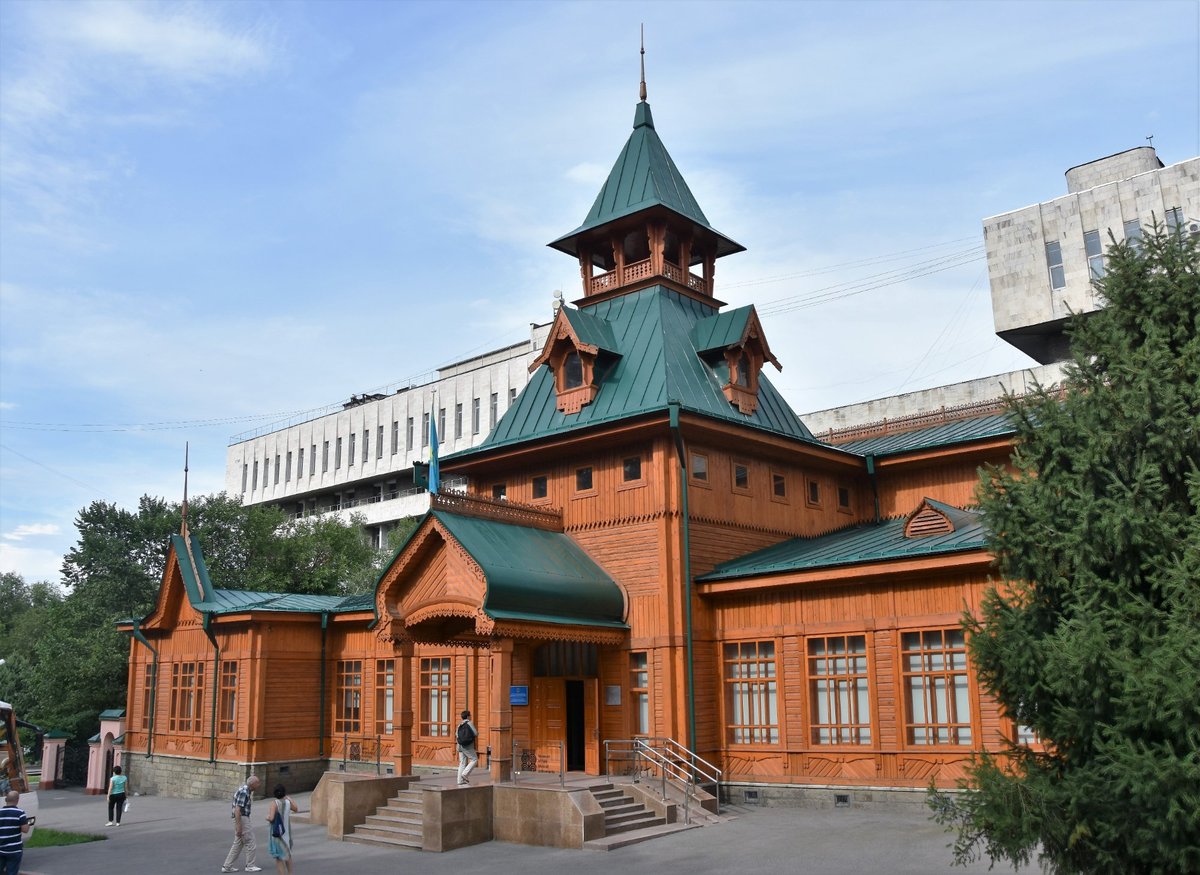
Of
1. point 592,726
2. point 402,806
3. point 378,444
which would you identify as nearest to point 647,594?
point 592,726

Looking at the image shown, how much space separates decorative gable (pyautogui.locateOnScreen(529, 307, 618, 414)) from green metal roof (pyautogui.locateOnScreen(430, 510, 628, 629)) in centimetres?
359

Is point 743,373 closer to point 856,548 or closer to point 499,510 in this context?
point 856,548

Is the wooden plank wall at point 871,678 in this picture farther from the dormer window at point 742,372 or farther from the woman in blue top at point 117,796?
the woman in blue top at point 117,796

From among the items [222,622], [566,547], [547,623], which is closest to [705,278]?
[566,547]

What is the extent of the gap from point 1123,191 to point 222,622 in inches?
1781

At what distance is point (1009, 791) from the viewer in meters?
10.7

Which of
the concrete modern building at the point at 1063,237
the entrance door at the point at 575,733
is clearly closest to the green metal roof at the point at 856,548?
the entrance door at the point at 575,733

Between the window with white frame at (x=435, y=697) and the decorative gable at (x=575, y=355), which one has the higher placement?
the decorative gable at (x=575, y=355)

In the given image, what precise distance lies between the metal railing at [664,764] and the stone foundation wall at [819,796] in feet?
1.84

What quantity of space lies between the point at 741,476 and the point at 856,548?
3.71 metres

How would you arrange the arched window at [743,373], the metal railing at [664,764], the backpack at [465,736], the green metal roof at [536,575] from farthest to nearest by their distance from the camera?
the arched window at [743,373] < the metal railing at [664,764] < the green metal roof at [536,575] < the backpack at [465,736]

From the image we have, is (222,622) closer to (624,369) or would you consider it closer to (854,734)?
(624,369)

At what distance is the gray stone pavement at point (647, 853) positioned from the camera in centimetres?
1642

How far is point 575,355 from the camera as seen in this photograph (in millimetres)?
26891
